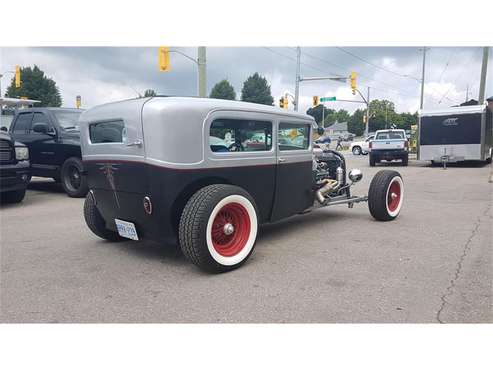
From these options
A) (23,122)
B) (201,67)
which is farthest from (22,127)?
(201,67)

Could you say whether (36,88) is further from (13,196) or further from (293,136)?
(293,136)

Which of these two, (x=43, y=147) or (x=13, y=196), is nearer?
(x=13, y=196)

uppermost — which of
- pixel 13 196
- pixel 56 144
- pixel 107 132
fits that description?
pixel 107 132

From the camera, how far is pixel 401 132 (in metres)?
18.8

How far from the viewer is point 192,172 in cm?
352

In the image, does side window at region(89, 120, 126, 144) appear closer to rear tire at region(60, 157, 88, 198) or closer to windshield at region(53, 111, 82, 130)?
rear tire at region(60, 157, 88, 198)

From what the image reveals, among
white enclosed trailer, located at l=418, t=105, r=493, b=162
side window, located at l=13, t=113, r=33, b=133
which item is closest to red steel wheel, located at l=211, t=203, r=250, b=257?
side window, located at l=13, t=113, r=33, b=133

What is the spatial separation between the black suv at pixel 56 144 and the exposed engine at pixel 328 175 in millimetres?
5066

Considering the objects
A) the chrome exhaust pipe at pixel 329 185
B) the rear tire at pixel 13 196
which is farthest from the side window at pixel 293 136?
the rear tire at pixel 13 196

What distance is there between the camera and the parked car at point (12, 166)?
720 cm

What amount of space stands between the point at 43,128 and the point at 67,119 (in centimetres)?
70

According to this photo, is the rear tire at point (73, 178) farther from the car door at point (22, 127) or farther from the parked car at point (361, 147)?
the parked car at point (361, 147)
